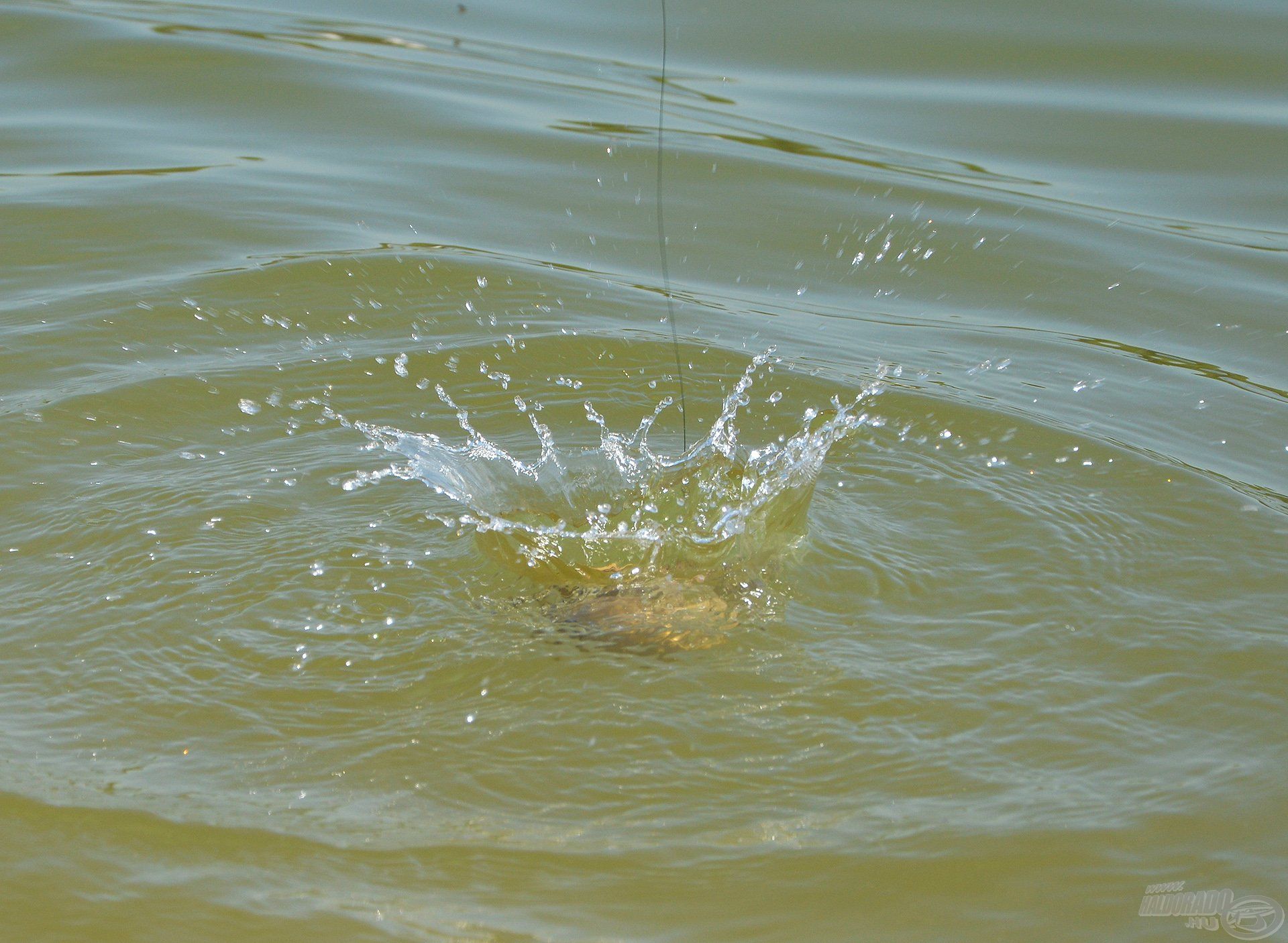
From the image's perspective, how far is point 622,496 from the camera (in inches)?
141

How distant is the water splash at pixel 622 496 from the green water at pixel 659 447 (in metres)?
0.08

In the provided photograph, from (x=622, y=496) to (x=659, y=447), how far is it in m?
0.36

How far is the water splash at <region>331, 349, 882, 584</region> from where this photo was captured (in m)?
3.29

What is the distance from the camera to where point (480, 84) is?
23.6 ft

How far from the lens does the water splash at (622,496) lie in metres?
3.29
